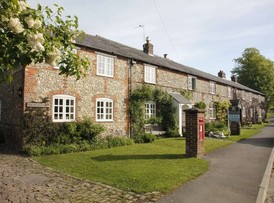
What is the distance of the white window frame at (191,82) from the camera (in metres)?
24.7

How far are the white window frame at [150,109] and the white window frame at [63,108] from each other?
6.69 metres

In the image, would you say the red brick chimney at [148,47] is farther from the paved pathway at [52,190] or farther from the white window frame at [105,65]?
the paved pathway at [52,190]

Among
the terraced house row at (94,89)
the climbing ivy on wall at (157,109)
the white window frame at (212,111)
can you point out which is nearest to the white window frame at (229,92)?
the white window frame at (212,111)

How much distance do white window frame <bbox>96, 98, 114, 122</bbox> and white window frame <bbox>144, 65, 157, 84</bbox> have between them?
436 cm

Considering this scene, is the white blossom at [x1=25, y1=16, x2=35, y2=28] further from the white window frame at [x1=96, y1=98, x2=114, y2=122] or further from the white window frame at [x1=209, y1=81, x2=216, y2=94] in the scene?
the white window frame at [x1=209, y1=81, x2=216, y2=94]

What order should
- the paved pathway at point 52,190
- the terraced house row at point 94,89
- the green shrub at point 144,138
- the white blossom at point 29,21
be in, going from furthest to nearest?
the green shrub at point 144,138, the terraced house row at point 94,89, the paved pathway at point 52,190, the white blossom at point 29,21

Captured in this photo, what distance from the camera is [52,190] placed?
6.25 meters

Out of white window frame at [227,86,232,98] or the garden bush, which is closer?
the garden bush

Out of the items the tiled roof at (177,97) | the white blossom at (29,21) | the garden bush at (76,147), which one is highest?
the tiled roof at (177,97)

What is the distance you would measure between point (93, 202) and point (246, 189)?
13.8ft

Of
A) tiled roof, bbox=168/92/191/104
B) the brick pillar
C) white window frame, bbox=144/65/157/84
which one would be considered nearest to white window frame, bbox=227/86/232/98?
tiled roof, bbox=168/92/191/104

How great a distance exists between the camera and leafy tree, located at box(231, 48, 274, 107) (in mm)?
59562

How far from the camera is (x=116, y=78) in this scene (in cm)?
1659

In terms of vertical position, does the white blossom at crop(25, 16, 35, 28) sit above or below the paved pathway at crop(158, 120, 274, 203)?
above
